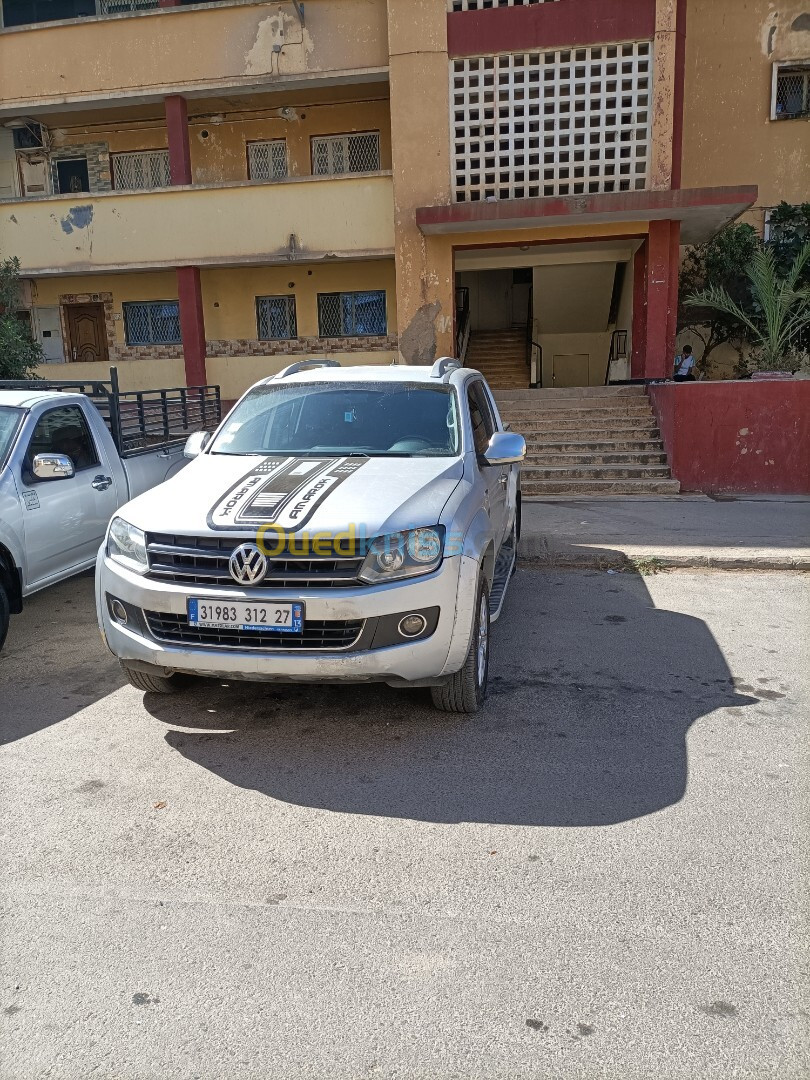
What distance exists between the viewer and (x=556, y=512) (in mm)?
9500

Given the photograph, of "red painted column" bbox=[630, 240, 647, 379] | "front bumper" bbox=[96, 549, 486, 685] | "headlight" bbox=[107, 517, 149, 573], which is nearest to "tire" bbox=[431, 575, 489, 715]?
"front bumper" bbox=[96, 549, 486, 685]

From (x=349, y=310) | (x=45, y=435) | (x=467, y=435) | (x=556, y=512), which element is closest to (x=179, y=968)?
(x=467, y=435)

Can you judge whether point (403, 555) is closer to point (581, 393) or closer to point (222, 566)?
point (222, 566)

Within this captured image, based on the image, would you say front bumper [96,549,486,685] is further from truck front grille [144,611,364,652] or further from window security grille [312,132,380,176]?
window security grille [312,132,380,176]

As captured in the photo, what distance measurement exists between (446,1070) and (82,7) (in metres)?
20.3

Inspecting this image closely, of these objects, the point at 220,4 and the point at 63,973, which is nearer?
the point at 63,973

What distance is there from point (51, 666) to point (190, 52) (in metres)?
13.4

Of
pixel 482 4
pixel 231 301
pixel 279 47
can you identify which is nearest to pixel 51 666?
pixel 482 4

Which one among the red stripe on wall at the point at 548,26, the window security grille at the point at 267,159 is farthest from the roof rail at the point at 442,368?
the window security grille at the point at 267,159

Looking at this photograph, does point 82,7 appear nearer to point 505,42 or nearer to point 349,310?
point 349,310

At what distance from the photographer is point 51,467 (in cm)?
→ 523

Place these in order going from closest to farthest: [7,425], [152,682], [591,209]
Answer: [152,682] < [7,425] < [591,209]

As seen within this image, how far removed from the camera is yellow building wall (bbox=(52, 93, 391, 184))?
16.1m

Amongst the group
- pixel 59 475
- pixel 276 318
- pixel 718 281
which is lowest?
pixel 59 475
